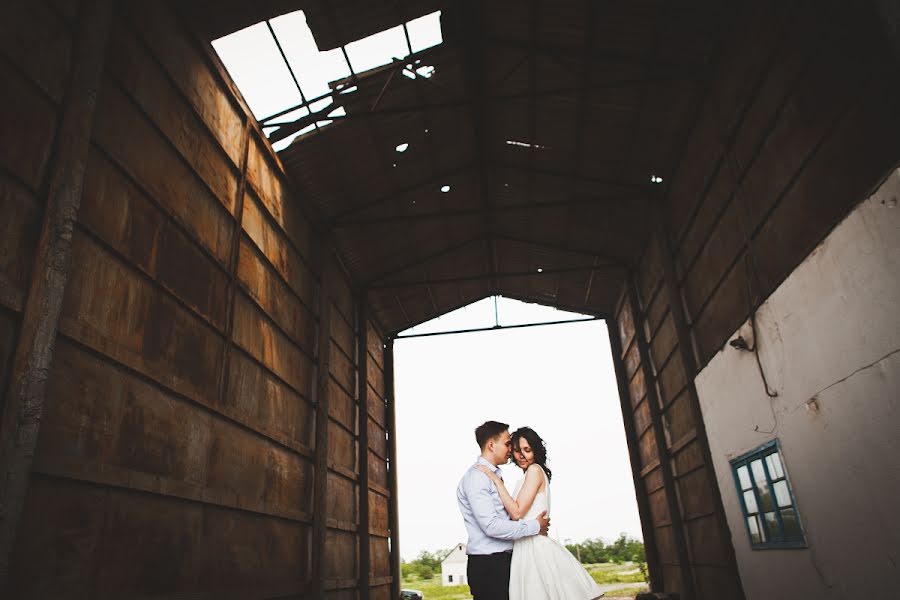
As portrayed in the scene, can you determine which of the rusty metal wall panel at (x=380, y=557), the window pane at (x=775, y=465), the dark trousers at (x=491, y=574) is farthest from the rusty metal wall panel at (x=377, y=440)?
the dark trousers at (x=491, y=574)

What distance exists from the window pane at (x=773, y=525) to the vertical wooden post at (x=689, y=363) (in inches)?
57.2

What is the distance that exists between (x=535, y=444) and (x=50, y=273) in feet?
11.0

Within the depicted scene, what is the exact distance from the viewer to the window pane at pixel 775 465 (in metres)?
6.79

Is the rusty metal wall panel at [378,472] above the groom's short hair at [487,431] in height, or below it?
above

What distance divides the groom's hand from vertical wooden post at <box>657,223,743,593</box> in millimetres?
6574

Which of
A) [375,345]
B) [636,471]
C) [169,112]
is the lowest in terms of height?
[636,471]

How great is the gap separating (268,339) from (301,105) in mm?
3387

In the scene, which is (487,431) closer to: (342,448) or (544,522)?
(544,522)

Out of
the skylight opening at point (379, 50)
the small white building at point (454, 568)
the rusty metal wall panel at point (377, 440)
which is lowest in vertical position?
the small white building at point (454, 568)

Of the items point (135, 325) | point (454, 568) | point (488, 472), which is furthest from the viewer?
point (454, 568)

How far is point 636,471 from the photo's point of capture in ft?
46.1

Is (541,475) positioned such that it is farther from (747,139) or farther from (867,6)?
(747,139)

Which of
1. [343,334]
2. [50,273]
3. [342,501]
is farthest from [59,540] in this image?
[343,334]

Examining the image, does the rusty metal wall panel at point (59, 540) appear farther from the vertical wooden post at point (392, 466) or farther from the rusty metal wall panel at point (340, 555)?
the vertical wooden post at point (392, 466)
